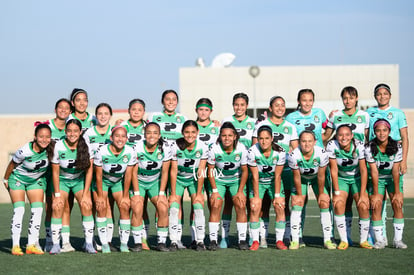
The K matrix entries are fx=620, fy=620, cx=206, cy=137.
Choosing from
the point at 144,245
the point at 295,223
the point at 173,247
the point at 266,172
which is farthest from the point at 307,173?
the point at 144,245

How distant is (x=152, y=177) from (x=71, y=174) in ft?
3.23

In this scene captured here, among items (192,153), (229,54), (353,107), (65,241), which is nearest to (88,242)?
(65,241)

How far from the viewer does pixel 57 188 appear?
24.2 ft

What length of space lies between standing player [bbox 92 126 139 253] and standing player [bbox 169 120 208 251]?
543 mm

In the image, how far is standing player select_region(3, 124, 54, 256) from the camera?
7336 mm

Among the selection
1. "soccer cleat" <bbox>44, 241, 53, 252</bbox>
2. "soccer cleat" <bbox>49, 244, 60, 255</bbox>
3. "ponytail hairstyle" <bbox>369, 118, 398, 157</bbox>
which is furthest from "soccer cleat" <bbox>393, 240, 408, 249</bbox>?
"soccer cleat" <bbox>44, 241, 53, 252</bbox>

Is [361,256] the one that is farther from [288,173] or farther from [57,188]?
[57,188]

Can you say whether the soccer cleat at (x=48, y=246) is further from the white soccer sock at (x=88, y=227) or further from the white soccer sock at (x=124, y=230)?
the white soccer sock at (x=124, y=230)

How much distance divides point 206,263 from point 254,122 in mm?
2377

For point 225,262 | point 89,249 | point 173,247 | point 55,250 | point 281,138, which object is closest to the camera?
point 225,262

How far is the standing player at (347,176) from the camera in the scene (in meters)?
7.59

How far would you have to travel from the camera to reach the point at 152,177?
766 centimetres

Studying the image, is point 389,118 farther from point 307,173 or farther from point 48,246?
point 48,246

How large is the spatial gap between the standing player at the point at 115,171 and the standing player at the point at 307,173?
1998mm
